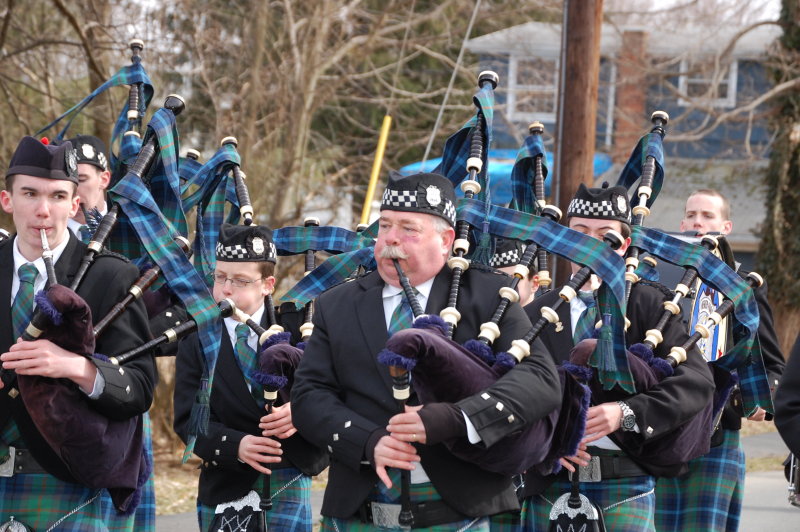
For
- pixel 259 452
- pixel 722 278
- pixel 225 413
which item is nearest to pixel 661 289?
pixel 722 278

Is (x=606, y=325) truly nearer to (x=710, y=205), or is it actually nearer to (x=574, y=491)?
(x=574, y=491)

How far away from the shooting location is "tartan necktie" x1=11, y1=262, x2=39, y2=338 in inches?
156

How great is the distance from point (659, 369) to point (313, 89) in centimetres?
933

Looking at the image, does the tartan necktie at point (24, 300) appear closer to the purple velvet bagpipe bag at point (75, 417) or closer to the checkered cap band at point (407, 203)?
the purple velvet bagpipe bag at point (75, 417)

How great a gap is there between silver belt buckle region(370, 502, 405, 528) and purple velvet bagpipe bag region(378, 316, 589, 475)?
0.29 meters

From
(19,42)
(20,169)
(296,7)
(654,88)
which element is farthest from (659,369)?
(654,88)

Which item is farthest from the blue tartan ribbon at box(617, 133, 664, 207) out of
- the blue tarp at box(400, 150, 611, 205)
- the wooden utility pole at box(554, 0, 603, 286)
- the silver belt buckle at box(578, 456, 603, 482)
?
the blue tarp at box(400, 150, 611, 205)

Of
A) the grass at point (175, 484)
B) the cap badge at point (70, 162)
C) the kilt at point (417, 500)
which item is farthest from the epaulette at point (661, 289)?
the grass at point (175, 484)

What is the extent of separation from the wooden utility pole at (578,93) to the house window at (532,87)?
37.2 feet

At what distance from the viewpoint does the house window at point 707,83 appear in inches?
791

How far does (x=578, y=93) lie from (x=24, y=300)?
6.84 meters

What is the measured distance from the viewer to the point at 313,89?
13.6 m

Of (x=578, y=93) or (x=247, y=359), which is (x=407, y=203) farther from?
(x=578, y=93)

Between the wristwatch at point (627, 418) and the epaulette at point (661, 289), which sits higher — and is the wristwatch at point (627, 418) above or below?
below
